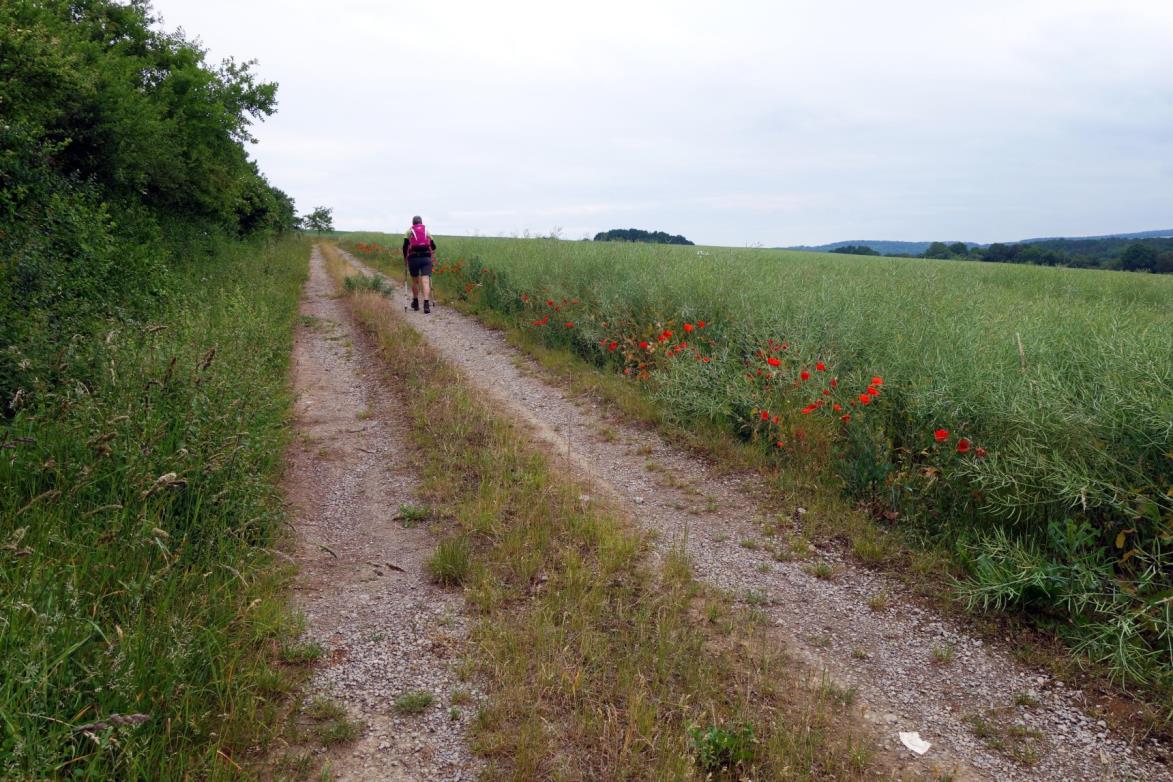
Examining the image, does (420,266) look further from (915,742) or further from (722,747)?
(915,742)

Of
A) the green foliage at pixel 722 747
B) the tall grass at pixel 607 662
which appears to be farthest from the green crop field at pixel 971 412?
the green foliage at pixel 722 747

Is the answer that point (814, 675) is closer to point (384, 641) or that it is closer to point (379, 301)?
point (384, 641)

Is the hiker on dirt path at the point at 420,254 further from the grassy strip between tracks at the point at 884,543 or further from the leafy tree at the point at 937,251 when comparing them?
the leafy tree at the point at 937,251

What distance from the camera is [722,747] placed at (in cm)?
253

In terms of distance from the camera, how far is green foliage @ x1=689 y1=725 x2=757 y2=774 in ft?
8.18

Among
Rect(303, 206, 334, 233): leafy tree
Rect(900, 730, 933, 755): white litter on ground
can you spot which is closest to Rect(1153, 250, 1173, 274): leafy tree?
Rect(900, 730, 933, 755): white litter on ground

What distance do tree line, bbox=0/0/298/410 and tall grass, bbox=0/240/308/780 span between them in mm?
572

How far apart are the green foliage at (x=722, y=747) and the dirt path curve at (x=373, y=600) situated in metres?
0.87

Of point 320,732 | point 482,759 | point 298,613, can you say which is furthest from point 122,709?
point 482,759

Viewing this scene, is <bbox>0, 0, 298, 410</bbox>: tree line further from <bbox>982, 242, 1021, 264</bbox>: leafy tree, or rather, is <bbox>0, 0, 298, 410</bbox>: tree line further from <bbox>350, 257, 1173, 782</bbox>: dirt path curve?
<bbox>982, 242, 1021, 264</bbox>: leafy tree

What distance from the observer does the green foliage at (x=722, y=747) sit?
2494 millimetres

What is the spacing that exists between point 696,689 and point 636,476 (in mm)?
2873

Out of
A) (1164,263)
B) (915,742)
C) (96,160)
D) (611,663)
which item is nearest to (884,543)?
(915,742)

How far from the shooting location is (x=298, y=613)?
328cm
